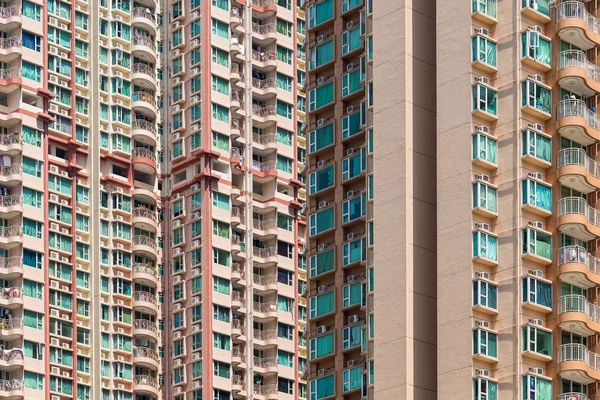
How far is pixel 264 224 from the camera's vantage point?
505 ft

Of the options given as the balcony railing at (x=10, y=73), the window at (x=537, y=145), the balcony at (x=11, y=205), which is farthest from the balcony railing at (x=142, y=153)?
the window at (x=537, y=145)

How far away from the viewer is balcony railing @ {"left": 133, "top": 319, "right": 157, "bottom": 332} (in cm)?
14988

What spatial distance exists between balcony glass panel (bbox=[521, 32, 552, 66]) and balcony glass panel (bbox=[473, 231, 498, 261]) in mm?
9282

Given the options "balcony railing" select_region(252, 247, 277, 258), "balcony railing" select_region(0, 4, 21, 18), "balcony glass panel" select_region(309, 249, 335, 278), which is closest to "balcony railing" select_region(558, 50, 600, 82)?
"balcony glass panel" select_region(309, 249, 335, 278)

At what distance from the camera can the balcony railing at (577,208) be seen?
9875 centimetres

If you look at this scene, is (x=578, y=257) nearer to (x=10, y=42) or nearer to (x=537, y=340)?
(x=537, y=340)

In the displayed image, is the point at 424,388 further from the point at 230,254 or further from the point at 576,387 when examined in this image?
the point at 230,254

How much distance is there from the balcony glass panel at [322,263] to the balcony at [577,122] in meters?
14.2

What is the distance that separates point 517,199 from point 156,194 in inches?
2374

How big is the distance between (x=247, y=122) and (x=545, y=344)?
6186 cm

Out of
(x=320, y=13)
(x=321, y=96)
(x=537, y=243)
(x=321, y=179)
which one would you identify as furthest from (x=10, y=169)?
(x=537, y=243)

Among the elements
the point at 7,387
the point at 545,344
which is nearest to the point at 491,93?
the point at 545,344

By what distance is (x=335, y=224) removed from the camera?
352 ft

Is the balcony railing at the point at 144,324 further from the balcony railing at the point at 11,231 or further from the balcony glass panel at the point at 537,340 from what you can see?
the balcony glass panel at the point at 537,340
